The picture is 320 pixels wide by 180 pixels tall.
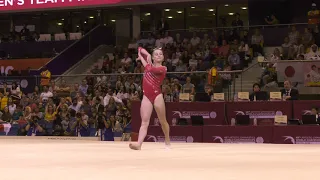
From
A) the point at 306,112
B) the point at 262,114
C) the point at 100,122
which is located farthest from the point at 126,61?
the point at 306,112

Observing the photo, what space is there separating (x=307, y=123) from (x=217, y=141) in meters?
2.63

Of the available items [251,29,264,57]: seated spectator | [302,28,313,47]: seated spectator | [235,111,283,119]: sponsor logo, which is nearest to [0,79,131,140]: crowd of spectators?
[235,111,283,119]: sponsor logo

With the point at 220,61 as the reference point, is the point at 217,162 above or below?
below

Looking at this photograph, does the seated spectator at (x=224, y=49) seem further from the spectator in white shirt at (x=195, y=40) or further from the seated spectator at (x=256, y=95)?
the seated spectator at (x=256, y=95)

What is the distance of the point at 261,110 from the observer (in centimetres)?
1680

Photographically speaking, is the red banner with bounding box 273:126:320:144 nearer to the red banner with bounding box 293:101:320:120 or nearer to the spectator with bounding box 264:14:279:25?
the red banner with bounding box 293:101:320:120

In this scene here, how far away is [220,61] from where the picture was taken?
22641 mm

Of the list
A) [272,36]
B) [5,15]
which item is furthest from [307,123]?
[5,15]

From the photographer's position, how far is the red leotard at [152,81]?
446 inches

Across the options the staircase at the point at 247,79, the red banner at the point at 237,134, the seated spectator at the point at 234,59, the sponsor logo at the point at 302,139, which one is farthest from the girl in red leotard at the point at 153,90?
the seated spectator at the point at 234,59

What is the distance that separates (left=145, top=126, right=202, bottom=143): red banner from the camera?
17.3 m

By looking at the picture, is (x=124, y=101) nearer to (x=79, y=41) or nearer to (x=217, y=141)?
(x=217, y=141)

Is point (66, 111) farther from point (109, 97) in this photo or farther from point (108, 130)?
point (108, 130)

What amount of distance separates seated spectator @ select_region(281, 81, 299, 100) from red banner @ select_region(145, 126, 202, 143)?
2.63m
